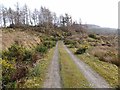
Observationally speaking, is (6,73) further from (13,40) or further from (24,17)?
(24,17)

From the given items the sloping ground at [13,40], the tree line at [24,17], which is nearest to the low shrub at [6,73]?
the sloping ground at [13,40]

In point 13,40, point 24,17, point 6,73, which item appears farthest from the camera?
point 24,17

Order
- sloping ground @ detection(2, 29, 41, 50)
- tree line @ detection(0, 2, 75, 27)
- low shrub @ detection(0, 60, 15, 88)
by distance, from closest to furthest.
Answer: low shrub @ detection(0, 60, 15, 88) < sloping ground @ detection(2, 29, 41, 50) < tree line @ detection(0, 2, 75, 27)

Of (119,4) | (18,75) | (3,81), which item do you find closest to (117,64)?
(119,4)

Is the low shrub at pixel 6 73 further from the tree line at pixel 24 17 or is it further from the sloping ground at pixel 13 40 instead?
the tree line at pixel 24 17

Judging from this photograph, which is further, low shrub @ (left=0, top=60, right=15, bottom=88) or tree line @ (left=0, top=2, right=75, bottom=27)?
tree line @ (left=0, top=2, right=75, bottom=27)

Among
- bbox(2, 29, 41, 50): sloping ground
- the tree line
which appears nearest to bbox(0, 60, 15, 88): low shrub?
bbox(2, 29, 41, 50): sloping ground

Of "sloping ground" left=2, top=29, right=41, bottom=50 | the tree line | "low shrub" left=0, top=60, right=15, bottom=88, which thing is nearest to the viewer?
"low shrub" left=0, top=60, right=15, bottom=88

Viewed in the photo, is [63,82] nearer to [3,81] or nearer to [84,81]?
[84,81]

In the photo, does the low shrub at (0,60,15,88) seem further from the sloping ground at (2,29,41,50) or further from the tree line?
the tree line

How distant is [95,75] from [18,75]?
7.70m

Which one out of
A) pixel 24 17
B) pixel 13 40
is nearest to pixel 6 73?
pixel 13 40

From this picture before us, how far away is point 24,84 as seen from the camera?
1858cm

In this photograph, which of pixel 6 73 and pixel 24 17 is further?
pixel 24 17
